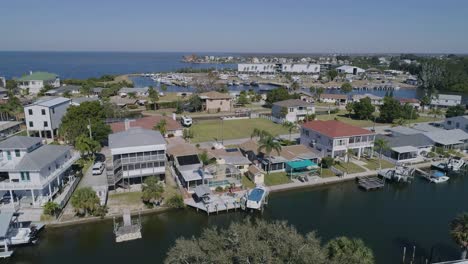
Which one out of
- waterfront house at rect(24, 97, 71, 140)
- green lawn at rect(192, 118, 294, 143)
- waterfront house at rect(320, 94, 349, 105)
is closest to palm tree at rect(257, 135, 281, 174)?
green lawn at rect(192, 118, 294, 143)

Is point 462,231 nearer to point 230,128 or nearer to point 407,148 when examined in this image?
point 407,148

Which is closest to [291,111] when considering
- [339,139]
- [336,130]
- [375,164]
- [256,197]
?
[336,130]

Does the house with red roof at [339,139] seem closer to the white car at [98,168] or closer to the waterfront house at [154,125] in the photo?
the waterfront house at [154,125]

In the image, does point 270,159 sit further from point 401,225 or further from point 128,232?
point 128,232

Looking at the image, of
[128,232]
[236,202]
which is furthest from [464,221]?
[128,232]

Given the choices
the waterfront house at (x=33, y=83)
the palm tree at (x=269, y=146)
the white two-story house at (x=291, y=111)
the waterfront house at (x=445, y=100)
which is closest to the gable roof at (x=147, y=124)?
the palm tree at (x=269, y=146)
